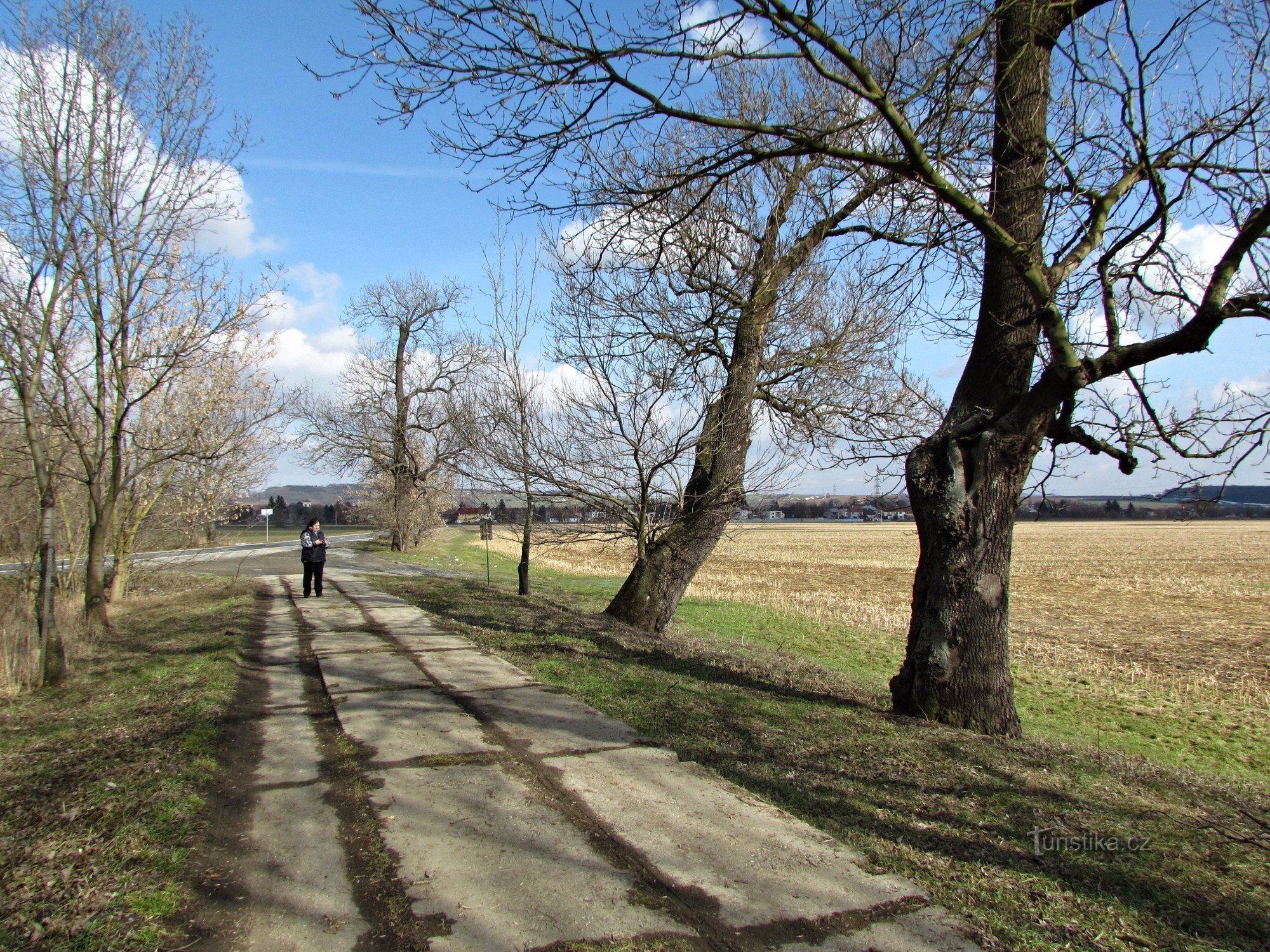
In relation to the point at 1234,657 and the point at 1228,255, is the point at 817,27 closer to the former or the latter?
the point at 1228,255

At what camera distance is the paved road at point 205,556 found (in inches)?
594

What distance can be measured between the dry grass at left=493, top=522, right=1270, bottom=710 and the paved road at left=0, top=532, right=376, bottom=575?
30.0 ft

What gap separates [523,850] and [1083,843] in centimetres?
289

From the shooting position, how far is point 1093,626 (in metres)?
19.7

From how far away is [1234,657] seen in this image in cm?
1549

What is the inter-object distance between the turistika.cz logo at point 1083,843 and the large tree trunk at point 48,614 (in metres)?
8.70

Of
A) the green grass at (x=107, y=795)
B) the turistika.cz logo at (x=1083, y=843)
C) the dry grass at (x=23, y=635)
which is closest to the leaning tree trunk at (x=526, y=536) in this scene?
the green grass at (x=107, y=795)

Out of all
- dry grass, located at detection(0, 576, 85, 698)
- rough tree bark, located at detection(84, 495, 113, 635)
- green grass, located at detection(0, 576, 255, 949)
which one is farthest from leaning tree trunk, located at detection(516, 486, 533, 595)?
dry grass, located at detection(0, 576, 85, 698)

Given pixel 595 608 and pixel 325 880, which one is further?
pixel 595 608

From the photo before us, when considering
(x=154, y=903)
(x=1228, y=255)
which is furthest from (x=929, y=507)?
(x=154, y=903)

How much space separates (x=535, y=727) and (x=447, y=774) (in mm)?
1050

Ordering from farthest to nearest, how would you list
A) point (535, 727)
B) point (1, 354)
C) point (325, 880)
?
point (1, 354)
point (535, 727)
point (325, 880)

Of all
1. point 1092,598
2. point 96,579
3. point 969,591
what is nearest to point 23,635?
point 96,579

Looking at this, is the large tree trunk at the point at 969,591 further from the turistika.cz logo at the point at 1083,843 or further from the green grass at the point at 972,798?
the turistika.cz logo at the point at 1083,843
